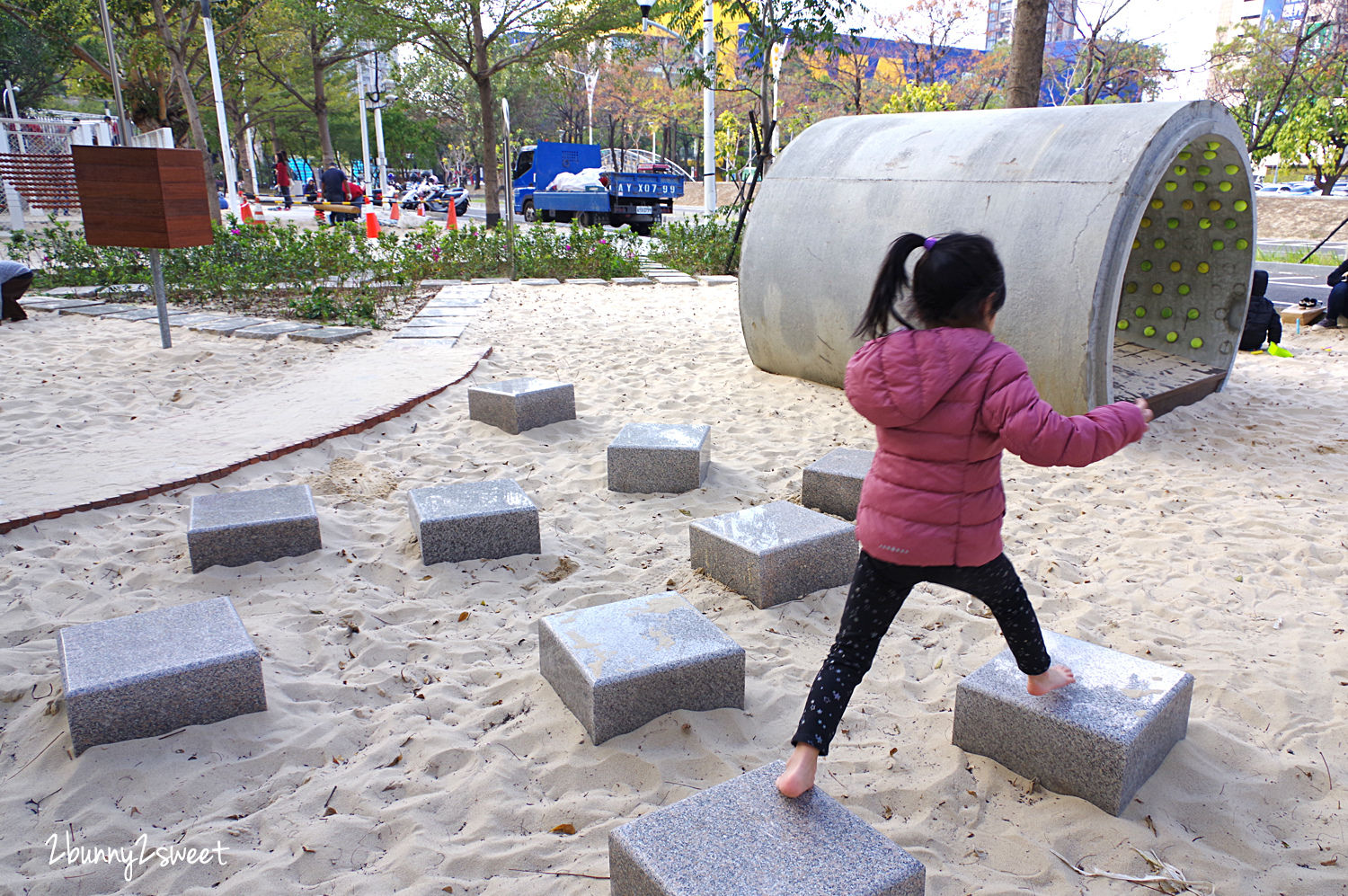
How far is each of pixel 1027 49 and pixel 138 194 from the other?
28.8ft

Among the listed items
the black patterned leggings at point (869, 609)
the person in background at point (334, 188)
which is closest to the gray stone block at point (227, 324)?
the black patterned leggings at point (869, 609)

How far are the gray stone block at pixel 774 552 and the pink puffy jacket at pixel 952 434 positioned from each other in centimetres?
139

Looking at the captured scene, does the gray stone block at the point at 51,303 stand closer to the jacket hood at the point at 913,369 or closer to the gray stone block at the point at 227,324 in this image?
the gray stone block at the point at 227,324

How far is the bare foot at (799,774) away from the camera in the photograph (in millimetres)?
2146

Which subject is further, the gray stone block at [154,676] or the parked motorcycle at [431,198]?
the parked motorcycle at [431,198]

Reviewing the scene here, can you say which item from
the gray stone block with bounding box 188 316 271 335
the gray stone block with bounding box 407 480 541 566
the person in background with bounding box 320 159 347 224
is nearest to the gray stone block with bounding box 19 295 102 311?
the gray stone block with bounding box 188 316 271 335

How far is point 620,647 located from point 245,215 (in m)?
23.0

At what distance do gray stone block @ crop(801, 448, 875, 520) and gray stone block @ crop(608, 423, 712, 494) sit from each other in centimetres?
62

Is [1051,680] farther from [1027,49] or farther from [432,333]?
[1027,49]

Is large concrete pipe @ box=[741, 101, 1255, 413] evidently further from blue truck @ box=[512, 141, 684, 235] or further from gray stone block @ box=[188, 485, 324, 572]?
blue truck @ box=[512, 141, 684, 235]

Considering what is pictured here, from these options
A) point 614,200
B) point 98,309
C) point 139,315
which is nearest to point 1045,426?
Answer: point 139,315

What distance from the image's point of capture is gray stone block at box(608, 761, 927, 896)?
1.88 metres

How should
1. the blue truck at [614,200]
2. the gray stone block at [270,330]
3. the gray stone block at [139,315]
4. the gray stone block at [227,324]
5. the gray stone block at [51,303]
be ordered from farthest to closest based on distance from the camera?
1. the blue truck at [614,200]
2. the gray stone block at [51,303]
3. the gray stone block at [139,315]
4. the gray stone block at [227,324]
5. the gray stone block at [270,330]

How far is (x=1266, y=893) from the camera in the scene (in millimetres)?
2201
